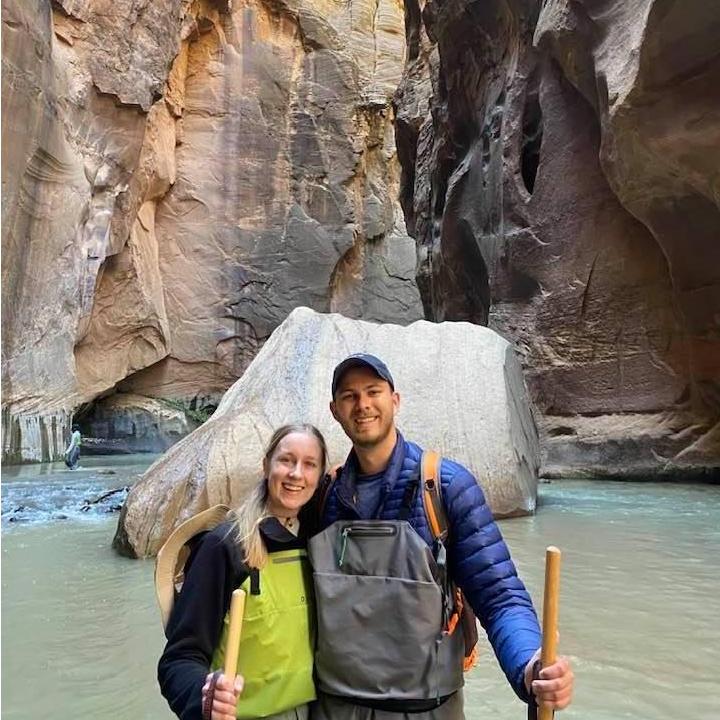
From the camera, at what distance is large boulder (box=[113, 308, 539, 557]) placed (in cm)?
501

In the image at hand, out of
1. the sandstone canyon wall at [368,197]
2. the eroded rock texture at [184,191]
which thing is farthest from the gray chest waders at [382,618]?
the eroded rock texture at [184,191]

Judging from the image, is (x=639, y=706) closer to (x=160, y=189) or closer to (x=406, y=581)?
(x=406, y=581)

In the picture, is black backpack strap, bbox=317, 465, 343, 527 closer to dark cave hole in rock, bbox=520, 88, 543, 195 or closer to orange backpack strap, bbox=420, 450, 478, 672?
orange backpack strap, bbox=420, 450, 478, 672

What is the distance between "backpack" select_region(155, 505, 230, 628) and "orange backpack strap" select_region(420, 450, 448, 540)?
0.40 meters

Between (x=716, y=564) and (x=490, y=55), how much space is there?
11797 mm

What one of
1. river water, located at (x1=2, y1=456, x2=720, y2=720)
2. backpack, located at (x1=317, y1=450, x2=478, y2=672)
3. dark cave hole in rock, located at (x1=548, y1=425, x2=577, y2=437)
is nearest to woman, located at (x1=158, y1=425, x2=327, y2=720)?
backpack, located at (x1=317, y1=450, x2=478, y2=672)

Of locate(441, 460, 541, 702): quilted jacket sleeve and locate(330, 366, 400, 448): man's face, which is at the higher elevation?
locate(330, 366, 400, 448): man's face

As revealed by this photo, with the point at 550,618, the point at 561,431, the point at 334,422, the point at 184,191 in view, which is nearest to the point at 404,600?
the point at 550,618

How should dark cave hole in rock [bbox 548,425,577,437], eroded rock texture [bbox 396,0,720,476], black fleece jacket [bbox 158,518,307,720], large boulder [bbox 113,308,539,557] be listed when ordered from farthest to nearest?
1. dark cave hole in rock [bbox 548,425,577,437]
2. eroded rock texture [bbox 396,0,720,476]
3. large boulder [bbox 113,308,539,557]
4. black fleece jacket [bbox 158,518,307,720]

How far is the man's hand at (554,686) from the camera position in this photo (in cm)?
118

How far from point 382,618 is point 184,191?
2426 cm

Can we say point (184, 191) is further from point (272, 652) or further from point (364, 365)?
point (272, 652)

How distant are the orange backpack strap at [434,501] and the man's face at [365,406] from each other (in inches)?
4.6

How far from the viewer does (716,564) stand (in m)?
4.32
